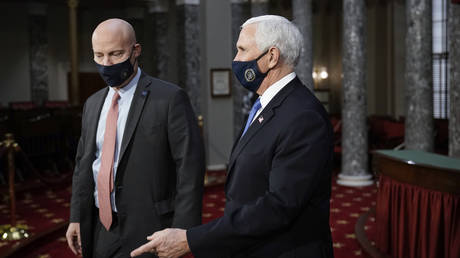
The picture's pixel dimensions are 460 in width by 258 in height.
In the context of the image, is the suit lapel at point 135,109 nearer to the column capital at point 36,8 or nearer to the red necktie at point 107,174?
the red necktie at point 107,174

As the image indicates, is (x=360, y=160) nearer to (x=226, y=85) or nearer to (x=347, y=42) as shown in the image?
(x=347, y=42)

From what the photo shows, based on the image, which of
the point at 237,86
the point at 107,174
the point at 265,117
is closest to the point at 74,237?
the point at 107,174

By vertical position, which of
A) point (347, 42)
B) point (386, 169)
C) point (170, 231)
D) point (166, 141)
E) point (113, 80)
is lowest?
point (386, 169)

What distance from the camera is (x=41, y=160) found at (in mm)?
9359

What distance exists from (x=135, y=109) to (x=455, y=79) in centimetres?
369

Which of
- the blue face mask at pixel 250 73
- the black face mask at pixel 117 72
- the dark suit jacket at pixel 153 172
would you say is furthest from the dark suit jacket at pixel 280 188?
the black face mask at pixel 117 72

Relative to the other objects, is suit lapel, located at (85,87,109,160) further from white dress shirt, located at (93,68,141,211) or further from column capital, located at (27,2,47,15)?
column capital, located at (27,2,47,15)

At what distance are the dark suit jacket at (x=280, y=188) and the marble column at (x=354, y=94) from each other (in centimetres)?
670

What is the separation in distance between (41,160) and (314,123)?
338 inches

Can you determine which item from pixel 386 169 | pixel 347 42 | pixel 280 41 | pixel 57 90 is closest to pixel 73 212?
pixel 280 41

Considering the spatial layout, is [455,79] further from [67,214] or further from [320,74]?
[320,74]

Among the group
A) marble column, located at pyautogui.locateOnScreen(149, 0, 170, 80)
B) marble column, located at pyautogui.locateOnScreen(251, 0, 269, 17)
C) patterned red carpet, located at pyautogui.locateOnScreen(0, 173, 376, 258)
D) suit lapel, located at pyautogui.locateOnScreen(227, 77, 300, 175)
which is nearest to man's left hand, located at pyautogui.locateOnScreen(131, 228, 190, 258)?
suit lapel, located at pyautogui.locateOnScreen(227, 77, 300, 175)

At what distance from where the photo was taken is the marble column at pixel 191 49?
32.8 ft

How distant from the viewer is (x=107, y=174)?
7.47ft
